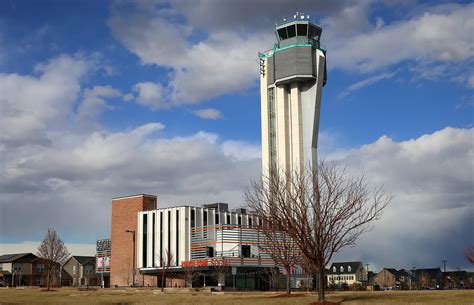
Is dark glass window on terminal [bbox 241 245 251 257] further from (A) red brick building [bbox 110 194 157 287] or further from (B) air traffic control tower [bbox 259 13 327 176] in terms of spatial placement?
(A) red brick building [bbox 110 194 157 287]

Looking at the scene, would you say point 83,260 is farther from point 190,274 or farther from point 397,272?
point 397,272

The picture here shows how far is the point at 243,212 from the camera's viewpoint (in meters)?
122

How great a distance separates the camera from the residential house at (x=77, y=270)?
172 meters

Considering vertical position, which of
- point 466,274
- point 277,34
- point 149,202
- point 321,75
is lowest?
point 466,274

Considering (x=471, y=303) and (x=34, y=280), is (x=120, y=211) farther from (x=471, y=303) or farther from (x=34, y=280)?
(x=471, y=303)

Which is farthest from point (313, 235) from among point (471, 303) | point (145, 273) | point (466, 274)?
point (466, 274)

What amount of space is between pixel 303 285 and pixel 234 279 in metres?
12.4

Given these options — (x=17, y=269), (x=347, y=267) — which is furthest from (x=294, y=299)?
(x=17, y=269)

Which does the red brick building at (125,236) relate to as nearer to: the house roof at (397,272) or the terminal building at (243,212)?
the terminal building at (243,212)

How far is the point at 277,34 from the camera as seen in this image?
391ft

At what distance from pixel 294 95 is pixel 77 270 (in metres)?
98.7

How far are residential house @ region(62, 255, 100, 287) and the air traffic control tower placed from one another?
3193 inches

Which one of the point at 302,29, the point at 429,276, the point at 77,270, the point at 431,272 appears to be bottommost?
the point at 429,276

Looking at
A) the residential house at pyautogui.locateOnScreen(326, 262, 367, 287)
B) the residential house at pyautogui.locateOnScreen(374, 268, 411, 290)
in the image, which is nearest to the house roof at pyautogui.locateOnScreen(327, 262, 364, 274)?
the residential house at pyautogui.locateOnScreen(326, 262, 367, 287)
